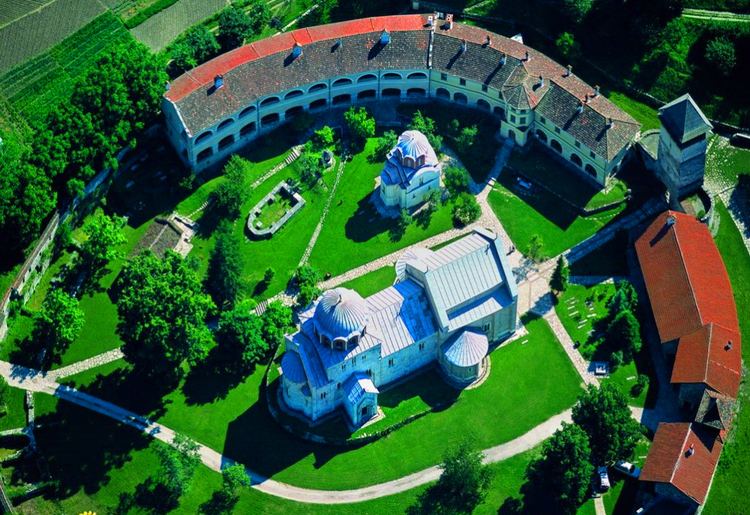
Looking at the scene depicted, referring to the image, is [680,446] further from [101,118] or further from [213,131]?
[101,118]

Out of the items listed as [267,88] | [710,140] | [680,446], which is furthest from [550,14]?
[680,446]

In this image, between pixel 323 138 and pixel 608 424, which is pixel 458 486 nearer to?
pixel 608 424

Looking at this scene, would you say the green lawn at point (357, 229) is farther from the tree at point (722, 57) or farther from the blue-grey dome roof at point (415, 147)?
the tree at point (722, 57)

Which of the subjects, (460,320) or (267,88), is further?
(267,88)

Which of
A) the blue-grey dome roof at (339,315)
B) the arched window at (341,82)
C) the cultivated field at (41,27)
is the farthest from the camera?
the cultivated field at (41,27)

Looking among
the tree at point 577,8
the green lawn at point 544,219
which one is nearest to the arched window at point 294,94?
the green lawn at point 544,219

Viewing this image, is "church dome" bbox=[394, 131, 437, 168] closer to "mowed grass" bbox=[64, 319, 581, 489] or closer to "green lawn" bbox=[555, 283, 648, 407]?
"green lawn" bbox=[555, 283, 648, 407]
